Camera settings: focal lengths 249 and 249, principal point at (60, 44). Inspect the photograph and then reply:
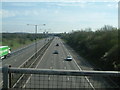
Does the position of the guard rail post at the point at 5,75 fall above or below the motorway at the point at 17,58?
above

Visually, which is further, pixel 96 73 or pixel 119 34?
pixel 119 34

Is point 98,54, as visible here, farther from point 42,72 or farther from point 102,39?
point 42,72

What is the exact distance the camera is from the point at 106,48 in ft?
157

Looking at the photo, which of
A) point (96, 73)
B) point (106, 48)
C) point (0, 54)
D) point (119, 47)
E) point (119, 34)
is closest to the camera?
point (96, 73)

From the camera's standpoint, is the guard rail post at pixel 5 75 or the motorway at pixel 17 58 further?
the motorway at pixel 17 58

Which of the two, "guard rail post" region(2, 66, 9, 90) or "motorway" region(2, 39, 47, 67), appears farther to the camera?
"motorway" region(2, 39, 47, 67)

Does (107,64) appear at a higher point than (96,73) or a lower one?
lower

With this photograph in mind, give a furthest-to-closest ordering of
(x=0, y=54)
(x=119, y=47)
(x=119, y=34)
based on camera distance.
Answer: (x=0, y=54), (x=119, y=34), (x=119, y=47)

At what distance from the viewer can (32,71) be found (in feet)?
18.6

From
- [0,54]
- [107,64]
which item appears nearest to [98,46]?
[107,64]

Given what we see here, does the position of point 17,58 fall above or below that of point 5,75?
below

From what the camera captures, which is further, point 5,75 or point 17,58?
point 17,58

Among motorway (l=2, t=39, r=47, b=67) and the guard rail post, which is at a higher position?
the guard rail post

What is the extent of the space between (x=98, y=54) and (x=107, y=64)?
11130mm
